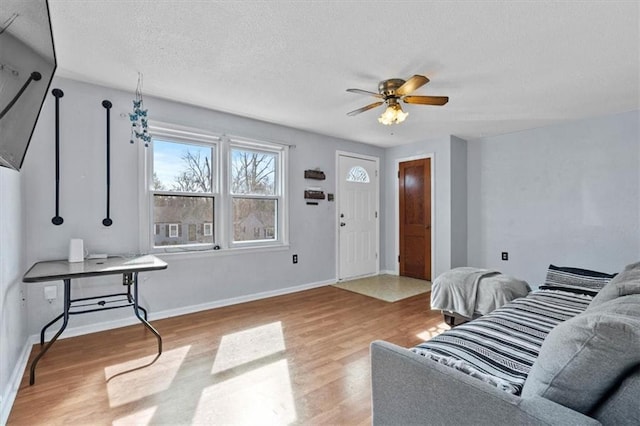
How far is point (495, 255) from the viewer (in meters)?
4.81

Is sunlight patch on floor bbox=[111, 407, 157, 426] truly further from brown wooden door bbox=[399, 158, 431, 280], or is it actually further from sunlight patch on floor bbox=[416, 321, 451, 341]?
brown wooden door bbox=[399, 158, 431, 280]

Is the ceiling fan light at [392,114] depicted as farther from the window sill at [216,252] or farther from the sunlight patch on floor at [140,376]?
the sunlight patch on floor at [140,376]

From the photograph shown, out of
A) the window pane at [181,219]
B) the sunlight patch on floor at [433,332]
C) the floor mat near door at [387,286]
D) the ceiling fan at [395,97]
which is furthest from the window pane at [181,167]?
the sunlight patch on floor at [433,332]

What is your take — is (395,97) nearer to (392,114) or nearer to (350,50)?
(392,114)

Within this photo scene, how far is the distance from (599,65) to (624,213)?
2.17m

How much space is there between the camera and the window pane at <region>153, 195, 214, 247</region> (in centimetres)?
332

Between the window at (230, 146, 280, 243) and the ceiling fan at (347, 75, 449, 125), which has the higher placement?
the ceiling fan at (347, 75, 449, 125)

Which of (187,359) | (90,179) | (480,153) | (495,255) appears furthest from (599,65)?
(90,179)

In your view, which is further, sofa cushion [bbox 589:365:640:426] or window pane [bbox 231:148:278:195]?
Answer: window pane [bbox 231:148:278:195]

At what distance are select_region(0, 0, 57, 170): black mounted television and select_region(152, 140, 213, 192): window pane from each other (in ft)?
6.01

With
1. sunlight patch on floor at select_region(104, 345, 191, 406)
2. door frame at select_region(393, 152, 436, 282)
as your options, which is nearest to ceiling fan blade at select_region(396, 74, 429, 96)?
door frame at select_region(393, 152, 436, 282)

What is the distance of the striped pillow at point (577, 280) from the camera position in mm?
2484

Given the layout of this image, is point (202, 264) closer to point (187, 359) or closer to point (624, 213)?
point (187, 359)

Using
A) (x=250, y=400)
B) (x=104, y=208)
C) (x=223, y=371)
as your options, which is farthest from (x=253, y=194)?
(x=250, y=400)
